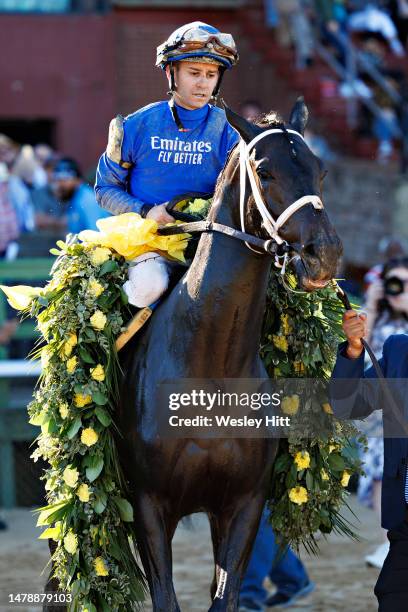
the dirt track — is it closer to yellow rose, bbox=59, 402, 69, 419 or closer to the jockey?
yellow rose, bbox=59, 402, 69, 419

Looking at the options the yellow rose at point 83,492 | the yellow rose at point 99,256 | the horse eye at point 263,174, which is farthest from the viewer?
the yellow rose at point 99,256

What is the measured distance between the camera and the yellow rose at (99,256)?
16.3 feet

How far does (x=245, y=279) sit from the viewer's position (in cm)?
451

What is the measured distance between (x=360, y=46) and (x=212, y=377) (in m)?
12.1

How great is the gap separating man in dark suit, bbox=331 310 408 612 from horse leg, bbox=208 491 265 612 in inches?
19.8

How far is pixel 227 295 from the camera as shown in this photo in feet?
14.9

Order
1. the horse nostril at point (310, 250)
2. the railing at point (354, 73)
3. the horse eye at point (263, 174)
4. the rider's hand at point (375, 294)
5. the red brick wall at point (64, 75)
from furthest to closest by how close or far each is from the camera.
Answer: the red brick wall at point (64, 75), the railing at point (354, 73), the rider's hand at point (375, 294), the horse eye at point (263, 174), the horse nostril at point (310, 250)

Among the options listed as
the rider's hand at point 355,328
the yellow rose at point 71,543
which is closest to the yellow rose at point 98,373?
the yellow rose at point 71,543

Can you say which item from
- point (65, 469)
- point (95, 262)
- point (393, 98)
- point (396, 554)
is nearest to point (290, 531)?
point (396, 554)

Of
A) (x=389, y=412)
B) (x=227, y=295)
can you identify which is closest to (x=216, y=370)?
(x=227, y=295)

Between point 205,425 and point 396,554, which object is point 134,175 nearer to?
point 205,425

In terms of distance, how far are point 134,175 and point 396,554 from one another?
1.90 m

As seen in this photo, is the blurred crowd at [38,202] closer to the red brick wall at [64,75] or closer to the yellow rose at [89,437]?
the red brick wall at [64,75]

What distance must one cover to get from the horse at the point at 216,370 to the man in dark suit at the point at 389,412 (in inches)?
13.3
